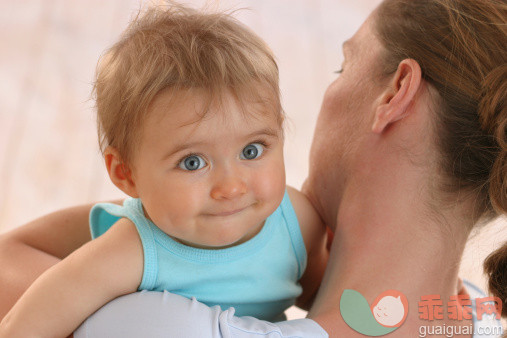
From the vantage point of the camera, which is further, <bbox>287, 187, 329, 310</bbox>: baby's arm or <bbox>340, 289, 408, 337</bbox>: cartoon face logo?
<bbox>287, 187, 329, 310</bbox>: baby's arm

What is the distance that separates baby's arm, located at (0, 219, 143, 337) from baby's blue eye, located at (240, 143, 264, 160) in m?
0.24

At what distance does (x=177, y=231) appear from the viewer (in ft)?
3.48

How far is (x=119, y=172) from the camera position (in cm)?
110

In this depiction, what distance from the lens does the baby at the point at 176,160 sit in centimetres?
100

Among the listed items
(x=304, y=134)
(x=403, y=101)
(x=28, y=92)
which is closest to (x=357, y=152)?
(x=403, y=101)

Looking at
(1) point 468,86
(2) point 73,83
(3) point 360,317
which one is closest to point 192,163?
(3) point 360,317

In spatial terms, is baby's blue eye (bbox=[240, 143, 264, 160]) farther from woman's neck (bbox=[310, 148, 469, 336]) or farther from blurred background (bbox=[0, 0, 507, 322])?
blurred background (bbox=[0, 0, 507, 322])

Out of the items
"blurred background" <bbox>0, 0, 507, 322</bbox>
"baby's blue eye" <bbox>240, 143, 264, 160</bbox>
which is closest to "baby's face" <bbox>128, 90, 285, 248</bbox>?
"baby's blue eye" <bbox>240, 143, 264, 160</bbox>

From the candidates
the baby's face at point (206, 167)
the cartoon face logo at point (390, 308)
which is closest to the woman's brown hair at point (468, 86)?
the cartoon face logo at point (390, 308)

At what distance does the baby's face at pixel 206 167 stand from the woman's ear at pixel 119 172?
0.08 feet

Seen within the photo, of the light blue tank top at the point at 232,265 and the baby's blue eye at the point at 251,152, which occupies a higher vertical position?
the baby's blue eye at the point at 251,152

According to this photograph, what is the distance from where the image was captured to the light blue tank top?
3.62 feet

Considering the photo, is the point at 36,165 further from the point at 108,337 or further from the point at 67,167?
the point at 108,337

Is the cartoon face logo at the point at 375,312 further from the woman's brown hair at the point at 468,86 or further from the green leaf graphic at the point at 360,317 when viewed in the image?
the woman's brown hair at the point at 468,86
